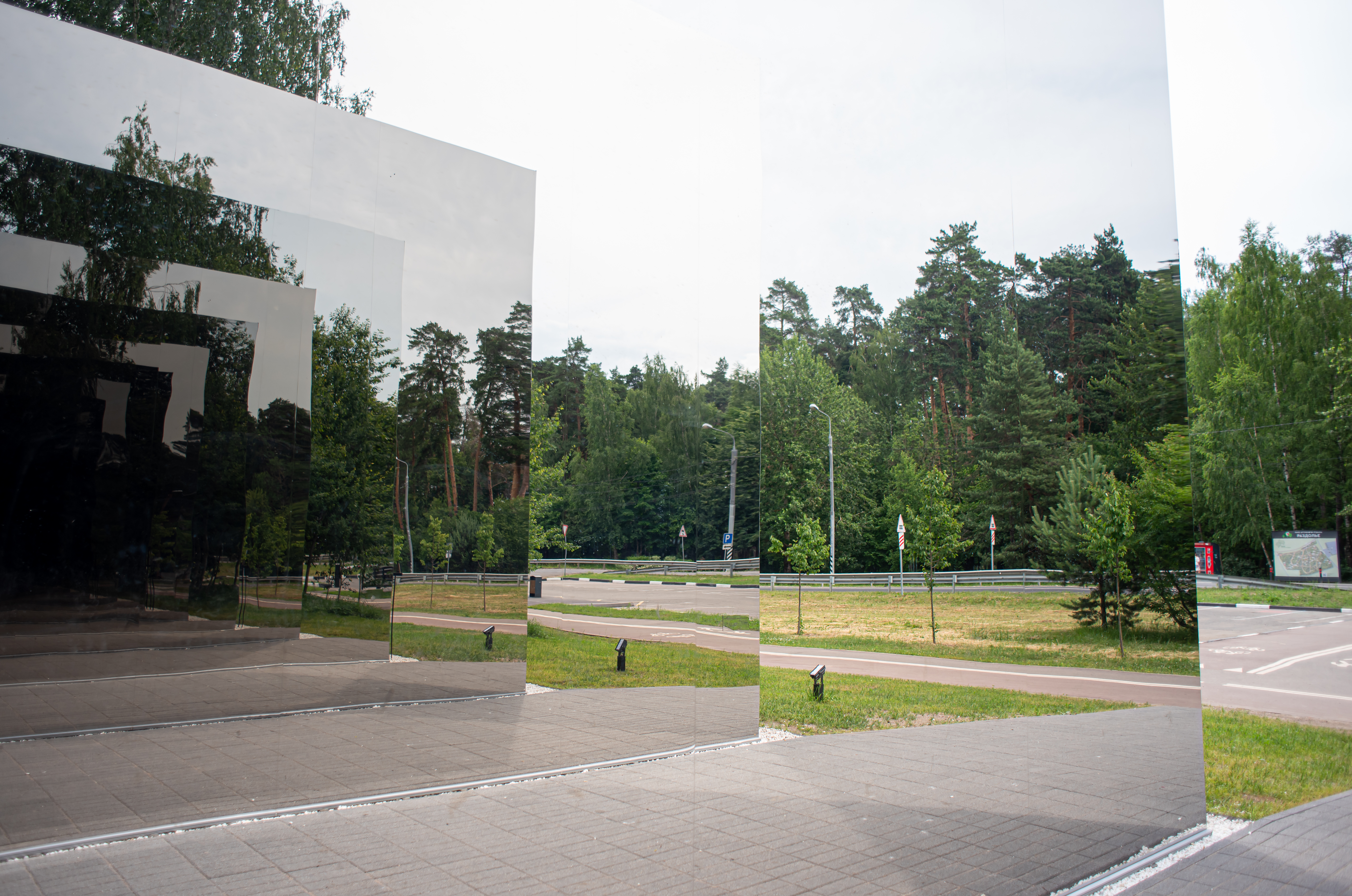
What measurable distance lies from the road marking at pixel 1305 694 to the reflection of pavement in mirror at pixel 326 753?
560 cm

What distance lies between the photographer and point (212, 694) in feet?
12.7

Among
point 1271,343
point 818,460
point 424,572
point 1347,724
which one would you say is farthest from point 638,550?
point 1271,343

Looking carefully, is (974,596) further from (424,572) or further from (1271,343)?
(1271,343)

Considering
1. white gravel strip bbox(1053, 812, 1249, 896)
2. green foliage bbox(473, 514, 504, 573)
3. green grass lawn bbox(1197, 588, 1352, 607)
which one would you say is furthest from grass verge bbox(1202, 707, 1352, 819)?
green foliage bbox(473, 514, 504, 573)

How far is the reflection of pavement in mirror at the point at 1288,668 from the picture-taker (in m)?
7.41

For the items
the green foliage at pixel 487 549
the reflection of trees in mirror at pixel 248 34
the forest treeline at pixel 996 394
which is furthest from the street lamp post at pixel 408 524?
the forest treeline at pixel 996 394

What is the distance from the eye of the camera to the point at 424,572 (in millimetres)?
5848

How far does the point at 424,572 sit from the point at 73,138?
11.0 feet

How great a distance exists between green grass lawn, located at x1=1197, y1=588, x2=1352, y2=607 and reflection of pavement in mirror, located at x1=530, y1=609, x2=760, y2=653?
4468 millimetres

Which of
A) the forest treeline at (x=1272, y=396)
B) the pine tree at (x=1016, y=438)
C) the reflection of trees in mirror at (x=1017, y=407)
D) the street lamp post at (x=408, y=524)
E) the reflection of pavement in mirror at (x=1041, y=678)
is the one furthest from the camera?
the forest treeline at (x=1272, y=396)

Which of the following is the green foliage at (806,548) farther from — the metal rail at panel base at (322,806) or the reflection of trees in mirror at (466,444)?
the reflection of trees in mirror at (466,444)

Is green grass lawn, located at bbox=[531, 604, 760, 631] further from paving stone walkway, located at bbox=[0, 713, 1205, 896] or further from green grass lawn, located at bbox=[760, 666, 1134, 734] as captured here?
green grass lawn, located at bbox=[760, 666, 1134, 734]

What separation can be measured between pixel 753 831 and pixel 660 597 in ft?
7.34

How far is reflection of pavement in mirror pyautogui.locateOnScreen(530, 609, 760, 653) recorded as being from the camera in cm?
588
